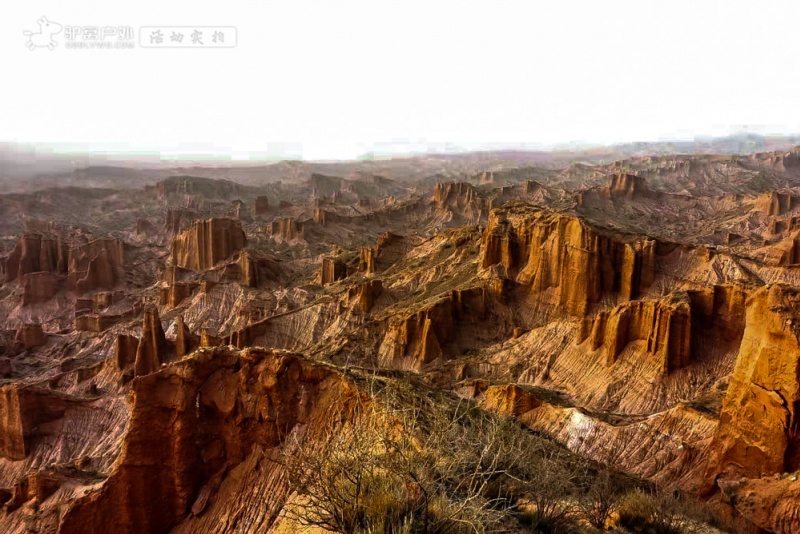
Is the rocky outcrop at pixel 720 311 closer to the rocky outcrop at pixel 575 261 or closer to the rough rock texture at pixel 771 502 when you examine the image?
the rocky outcrop at pixel 575 261

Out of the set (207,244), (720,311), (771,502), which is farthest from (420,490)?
(207,244)

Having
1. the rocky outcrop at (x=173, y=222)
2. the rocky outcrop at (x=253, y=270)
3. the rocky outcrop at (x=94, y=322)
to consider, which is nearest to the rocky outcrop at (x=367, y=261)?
the rocky outcrop at (x=253, y=270)

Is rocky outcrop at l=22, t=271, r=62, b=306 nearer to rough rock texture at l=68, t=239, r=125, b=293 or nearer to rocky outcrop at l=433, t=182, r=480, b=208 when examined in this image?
rough rock texture at l=68, t=239, r=125, b=293

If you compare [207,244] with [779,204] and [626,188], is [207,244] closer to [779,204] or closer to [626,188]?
[626,188]

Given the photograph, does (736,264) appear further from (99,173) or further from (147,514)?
(99,173)

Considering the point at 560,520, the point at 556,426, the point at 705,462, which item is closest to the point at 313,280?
the point at 556,426

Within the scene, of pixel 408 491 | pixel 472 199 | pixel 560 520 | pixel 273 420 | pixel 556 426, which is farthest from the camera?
pixel 472 199
